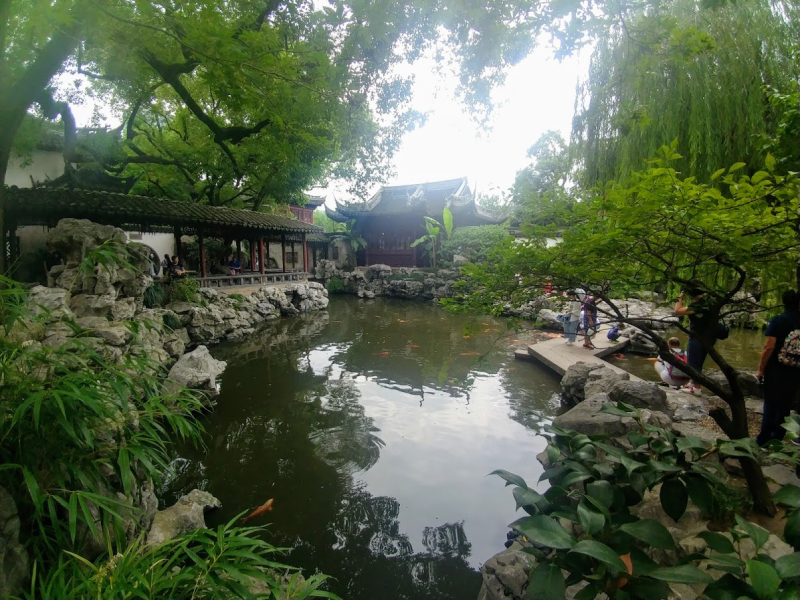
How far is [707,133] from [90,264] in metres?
5.19

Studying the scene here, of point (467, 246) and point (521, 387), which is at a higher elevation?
point (467, 246)

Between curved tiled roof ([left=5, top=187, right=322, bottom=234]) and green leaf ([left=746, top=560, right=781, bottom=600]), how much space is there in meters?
11.3

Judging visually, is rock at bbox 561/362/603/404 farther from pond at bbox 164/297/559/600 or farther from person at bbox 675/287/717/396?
person at bbox 675/287/717/396

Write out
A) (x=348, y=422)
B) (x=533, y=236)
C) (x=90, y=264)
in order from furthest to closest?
(x=348, y=422)
(x=533, y=236)
(x=90, y=264)

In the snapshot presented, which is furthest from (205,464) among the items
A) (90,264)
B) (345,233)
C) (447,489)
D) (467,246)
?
(345,233)

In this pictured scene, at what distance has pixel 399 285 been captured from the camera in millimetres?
19094

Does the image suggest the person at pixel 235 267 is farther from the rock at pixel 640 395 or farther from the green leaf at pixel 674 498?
the green leaf at pixel 674 498

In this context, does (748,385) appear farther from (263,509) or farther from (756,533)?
(263,509)

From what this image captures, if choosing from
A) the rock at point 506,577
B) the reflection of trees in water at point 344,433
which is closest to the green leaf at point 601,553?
the rock at point 506,577

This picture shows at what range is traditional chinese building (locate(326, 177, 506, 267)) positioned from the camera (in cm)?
2200

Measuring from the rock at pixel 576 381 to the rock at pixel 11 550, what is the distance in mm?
5436

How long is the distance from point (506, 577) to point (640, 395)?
9.03 ft

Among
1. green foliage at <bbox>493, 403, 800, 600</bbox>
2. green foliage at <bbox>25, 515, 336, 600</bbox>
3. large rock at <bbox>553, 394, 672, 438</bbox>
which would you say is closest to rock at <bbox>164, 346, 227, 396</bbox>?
green foliage at <bbox>25, 515, 336, 600</bbox>

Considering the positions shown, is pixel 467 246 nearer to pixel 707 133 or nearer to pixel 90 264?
pixel 707 133
